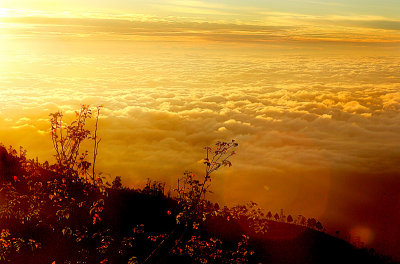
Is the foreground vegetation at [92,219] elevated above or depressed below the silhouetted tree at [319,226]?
above

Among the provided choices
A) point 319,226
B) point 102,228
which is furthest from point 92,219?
point 319,226

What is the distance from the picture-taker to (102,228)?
21.0 metres

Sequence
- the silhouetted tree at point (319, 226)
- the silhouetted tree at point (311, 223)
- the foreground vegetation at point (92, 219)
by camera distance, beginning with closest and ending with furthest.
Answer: the foreground vegetation at point (92, 219)
the silhouetted tree at point (319, 226)
the silhouetted tree at point (311, 223)

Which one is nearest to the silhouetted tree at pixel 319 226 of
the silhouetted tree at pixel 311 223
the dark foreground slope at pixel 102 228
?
the silhouetted tree at pixel 311 223

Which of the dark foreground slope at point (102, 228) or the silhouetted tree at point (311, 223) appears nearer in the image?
the dark foreground slope at point (102, 228)

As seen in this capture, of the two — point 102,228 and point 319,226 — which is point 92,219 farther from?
point 319,226

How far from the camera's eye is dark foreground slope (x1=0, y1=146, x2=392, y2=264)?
17.4 m

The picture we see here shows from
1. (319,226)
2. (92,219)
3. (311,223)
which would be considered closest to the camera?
(92,219)

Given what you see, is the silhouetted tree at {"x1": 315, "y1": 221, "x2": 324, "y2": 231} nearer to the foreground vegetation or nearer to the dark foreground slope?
the dark foreground slope

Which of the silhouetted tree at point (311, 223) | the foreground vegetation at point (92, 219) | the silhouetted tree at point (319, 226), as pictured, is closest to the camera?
the foreground vegetation at point (92, 219)

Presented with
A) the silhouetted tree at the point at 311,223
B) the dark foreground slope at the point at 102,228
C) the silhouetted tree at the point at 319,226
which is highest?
the dark foreground slope at the point at 102,228

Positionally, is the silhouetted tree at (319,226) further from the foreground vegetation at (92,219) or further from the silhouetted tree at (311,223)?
the foreground vegetation at (92,219)

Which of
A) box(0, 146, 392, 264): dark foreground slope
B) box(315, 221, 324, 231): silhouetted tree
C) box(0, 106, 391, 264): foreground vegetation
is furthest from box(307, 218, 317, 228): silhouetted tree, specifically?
box(0, 106, 391, 264): foreground vegetation

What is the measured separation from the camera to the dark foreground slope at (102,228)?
17.4m
